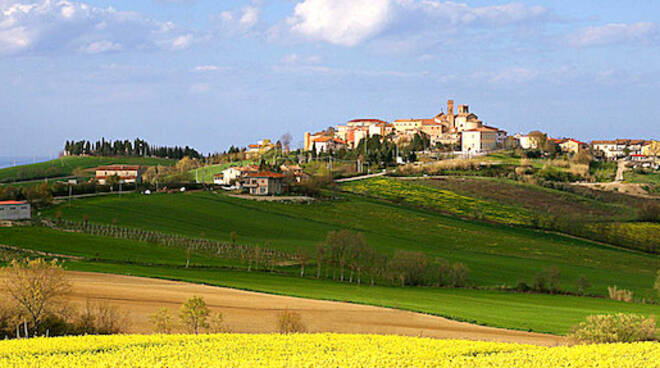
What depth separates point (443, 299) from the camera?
50.4 m

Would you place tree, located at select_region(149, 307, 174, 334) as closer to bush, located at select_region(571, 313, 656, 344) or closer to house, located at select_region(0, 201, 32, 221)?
bush, located at select_region(571, 313, 656, 344)

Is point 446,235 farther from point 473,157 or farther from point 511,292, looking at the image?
point 473,157

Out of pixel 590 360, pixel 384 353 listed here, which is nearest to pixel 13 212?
pixel 384 353

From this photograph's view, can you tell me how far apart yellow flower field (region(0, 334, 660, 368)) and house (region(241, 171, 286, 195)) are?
313ft

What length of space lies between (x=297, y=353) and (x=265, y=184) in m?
100

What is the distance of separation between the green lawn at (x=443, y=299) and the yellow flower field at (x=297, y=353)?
17.7 metres

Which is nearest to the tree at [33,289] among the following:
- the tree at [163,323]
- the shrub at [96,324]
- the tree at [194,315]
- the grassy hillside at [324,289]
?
the shrub at [96,324]

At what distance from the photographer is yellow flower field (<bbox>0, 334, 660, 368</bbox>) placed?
57.4 feet

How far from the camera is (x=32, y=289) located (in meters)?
30.8

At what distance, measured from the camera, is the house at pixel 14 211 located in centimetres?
7550

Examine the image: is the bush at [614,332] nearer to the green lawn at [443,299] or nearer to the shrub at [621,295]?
the green lawn at [443,299]

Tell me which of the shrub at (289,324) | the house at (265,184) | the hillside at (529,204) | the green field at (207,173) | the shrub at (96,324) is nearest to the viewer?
the shrub at (96,324)

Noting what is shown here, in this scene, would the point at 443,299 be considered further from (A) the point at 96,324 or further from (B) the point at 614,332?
(A) the point at 96,324

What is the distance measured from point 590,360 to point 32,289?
82.8ft
